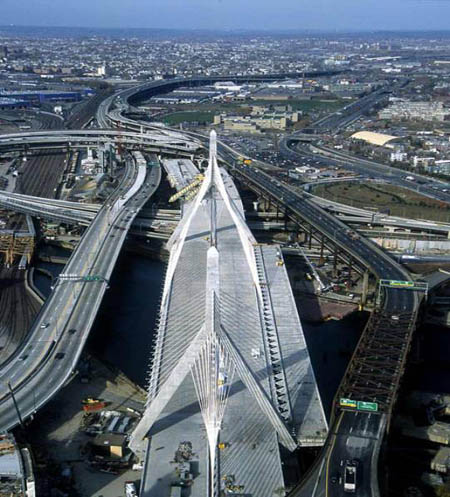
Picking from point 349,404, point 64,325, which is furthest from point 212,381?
point 64,325

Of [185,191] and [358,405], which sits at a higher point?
[185,191]

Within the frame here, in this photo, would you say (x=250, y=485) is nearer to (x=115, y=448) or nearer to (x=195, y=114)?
(x=115, y=448)

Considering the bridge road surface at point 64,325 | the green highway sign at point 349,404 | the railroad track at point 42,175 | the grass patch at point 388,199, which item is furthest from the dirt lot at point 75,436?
the railroad track at point 42,175

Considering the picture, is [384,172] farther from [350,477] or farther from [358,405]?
[350,477]


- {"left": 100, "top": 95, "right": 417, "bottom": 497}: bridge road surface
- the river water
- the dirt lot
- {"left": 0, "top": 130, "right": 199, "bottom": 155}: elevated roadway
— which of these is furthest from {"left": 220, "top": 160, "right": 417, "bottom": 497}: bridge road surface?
{"left": 0, "top": 130, "right": 199, "bottom": 155}: elevated roadway

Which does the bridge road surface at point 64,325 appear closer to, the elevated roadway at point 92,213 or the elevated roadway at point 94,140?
the elevated roadway at point 92,213

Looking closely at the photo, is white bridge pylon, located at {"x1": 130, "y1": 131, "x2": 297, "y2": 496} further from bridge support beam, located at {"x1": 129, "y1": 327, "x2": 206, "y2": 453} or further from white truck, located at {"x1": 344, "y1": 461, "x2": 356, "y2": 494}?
white truck, located at {"x1": 344, "y1": 461, "x2": 356, "y2": 494}
